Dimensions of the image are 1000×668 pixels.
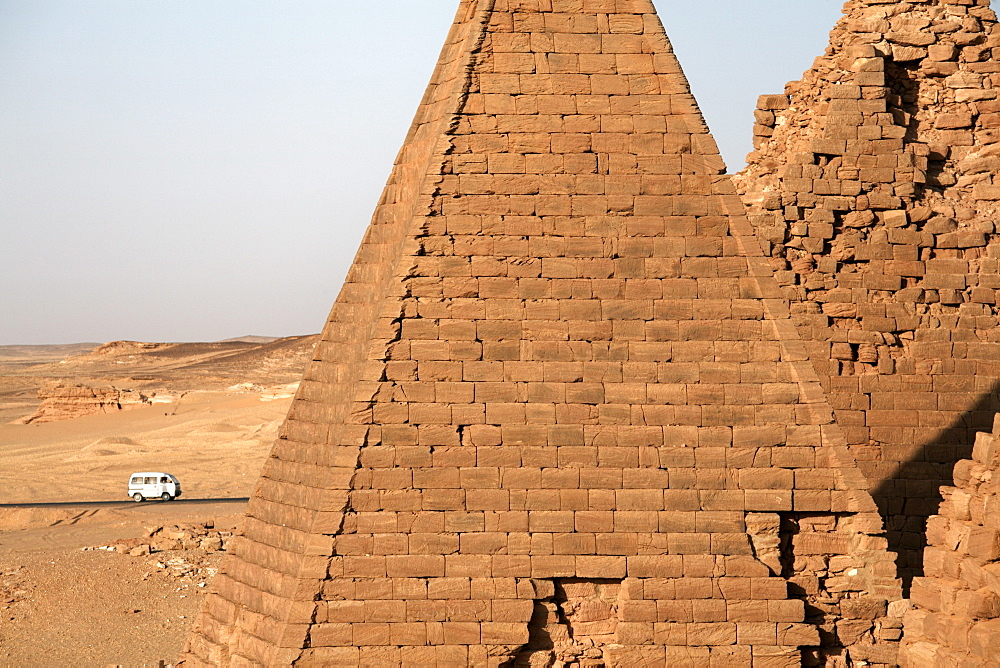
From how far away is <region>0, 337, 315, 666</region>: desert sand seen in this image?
15102 mm

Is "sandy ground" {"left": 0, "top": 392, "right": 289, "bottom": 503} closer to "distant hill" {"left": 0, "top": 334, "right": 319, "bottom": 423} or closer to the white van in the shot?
the white van

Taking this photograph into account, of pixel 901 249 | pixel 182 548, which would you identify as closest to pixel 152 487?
pixel 182 548

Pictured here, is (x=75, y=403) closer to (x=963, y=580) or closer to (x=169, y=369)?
(x=169, y=369)

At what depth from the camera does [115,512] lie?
88.4 ft

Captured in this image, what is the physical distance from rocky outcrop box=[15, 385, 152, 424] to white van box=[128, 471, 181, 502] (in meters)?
23.5

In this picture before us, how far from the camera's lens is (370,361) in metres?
7.62

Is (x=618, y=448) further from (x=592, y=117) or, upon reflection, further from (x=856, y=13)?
(x=856, y=13)

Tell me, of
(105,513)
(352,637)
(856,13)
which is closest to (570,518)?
(352,637)

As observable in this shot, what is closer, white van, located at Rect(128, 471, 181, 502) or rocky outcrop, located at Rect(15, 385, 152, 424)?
white van, located at Rect(128, 471, 181, 502)

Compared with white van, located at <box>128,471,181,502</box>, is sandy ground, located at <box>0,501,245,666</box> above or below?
below

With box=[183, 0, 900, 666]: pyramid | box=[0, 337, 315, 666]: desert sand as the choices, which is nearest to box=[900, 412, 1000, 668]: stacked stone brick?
box=[183, 0, 900, 666]: pyramid

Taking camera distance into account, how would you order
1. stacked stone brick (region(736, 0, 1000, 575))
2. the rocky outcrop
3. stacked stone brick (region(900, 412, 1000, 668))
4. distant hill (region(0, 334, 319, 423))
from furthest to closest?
distant hill (region(0, 334, 319, 423)) < the rocky outcrop < stacked stone brick (region(736, 0, 1000, 575)) < stacked stone brick (region(900, 412, 1000, 668))

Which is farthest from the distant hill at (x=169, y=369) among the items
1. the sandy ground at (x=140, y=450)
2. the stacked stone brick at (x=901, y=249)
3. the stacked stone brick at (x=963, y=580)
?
the stacked stone brick at (x=963, y=580)

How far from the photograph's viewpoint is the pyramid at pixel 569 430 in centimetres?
741
